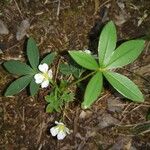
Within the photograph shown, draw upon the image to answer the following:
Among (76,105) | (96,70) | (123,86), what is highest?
(96,70)

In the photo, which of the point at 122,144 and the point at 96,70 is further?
the point at 122,144

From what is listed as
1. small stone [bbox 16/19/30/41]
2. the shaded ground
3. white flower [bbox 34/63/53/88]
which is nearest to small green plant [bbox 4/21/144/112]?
white flower [bbox 34/63/53/88]

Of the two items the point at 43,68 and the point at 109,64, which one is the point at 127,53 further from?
the point at 43,68

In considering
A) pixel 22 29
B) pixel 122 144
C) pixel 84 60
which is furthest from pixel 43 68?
pixel 122 144

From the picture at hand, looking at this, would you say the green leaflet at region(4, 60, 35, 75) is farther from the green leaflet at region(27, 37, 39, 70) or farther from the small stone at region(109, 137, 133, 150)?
the small stone at region(109, 137, 133, 150)

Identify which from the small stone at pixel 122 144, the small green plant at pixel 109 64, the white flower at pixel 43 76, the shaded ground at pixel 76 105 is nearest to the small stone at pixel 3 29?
the shaded ground at pixel 76 105

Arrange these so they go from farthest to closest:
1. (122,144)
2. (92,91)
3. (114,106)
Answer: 1. (114,106)
2. (122,144)
3. (92,91)

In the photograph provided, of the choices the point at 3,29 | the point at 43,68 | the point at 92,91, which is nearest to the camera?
the point at 92,91
